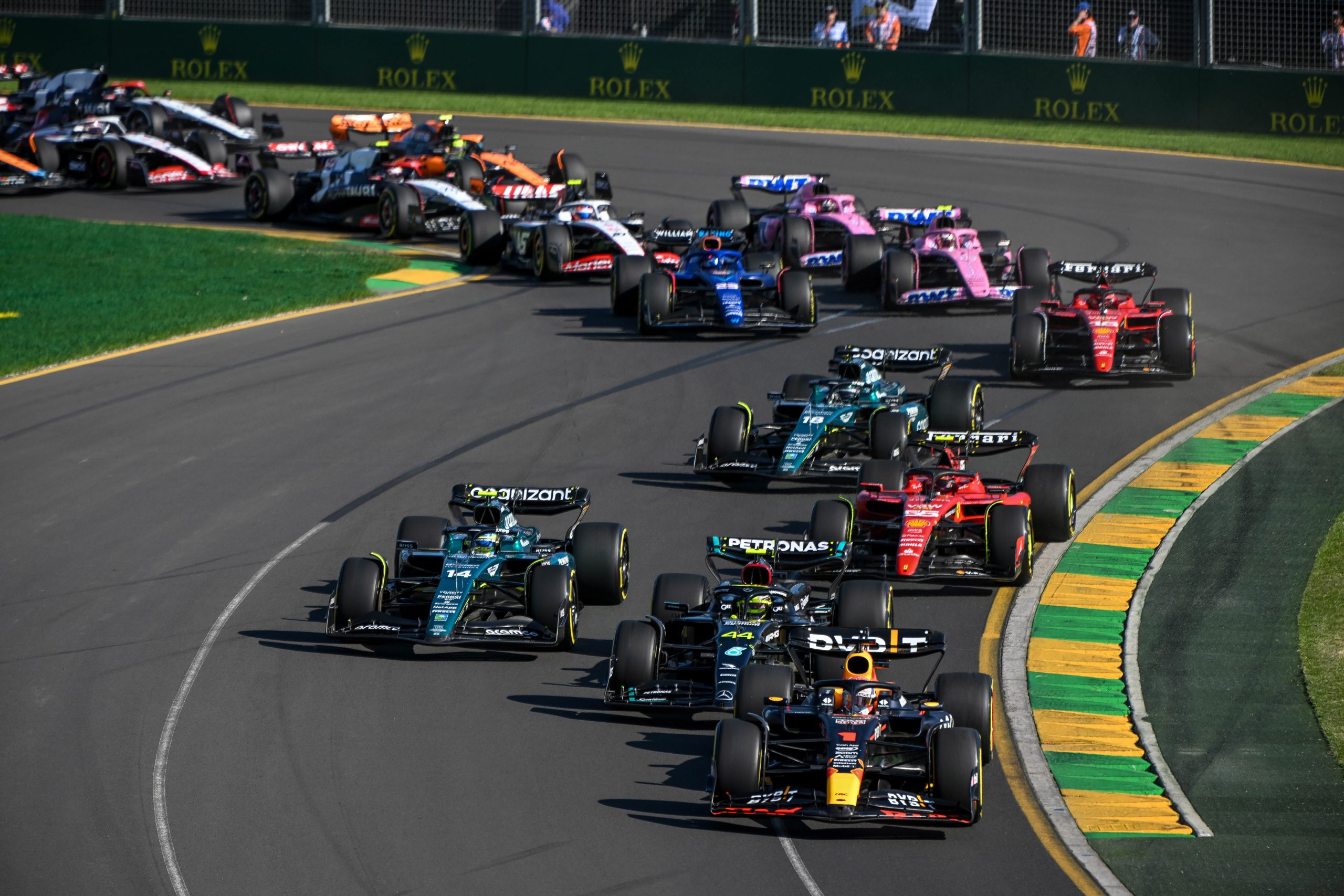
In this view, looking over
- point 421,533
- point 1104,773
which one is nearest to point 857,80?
point 421,533

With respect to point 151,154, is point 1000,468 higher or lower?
lower

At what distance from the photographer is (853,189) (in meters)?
38.8

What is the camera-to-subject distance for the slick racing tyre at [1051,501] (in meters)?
18.6

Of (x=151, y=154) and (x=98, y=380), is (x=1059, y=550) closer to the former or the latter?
(x=98, y=380)

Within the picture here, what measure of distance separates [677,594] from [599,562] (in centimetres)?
148

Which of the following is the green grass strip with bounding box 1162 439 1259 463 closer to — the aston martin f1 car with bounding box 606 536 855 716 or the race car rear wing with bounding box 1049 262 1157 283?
the race car rear wing with bounding box 1049 262 1157 283

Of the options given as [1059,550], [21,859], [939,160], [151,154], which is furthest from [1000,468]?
[151,154]

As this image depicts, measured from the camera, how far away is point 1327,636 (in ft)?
54.1

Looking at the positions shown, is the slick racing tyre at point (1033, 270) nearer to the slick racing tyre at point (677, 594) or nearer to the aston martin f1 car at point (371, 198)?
the aston martin f1 car at point (371, 198)

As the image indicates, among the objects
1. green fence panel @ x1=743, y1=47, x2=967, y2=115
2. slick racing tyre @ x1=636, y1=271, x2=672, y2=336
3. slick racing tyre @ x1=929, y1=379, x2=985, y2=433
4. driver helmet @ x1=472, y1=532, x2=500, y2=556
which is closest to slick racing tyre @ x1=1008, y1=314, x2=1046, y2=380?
slick racing tyre @ x1=929, y1=379, x2=985, y2=433

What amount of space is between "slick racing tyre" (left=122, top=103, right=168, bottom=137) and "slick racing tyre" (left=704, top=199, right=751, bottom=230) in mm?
15048

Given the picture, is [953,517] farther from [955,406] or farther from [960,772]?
[960,772]

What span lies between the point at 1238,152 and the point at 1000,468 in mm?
23931

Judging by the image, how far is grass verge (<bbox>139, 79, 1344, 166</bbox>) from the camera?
43062mm
